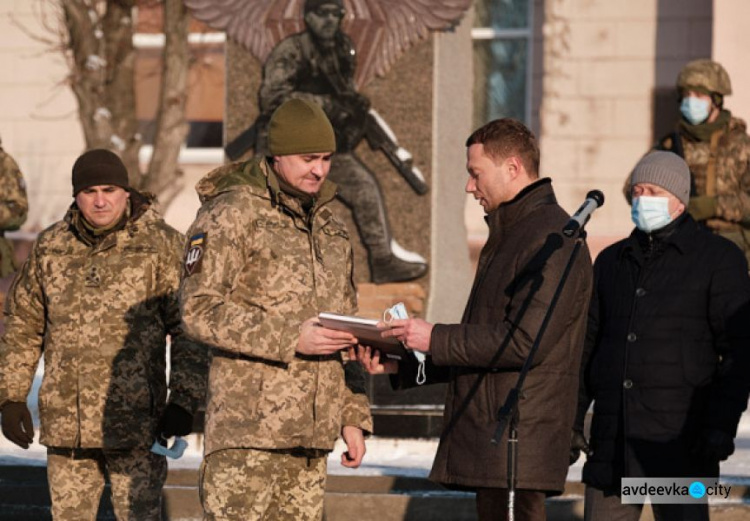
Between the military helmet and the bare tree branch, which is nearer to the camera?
the military helmet

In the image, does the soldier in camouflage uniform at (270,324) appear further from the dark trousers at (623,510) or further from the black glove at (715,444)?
the black glove at (715,444)

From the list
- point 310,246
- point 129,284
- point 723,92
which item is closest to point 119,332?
point 129,284

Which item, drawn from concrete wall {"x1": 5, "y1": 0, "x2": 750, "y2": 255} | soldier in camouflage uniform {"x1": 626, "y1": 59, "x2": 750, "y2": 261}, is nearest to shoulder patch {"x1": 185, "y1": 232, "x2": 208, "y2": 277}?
soldier in camouflage uniform {"x1": 626, "y1": 59, "x2": 750, "y2": 261}

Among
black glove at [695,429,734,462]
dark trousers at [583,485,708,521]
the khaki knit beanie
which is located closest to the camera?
the khaki knit beanie

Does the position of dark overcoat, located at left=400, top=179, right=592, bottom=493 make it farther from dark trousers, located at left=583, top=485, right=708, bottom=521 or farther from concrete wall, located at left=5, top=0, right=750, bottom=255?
concrete wall, located at left=5, top=0, right=750, bottom=255

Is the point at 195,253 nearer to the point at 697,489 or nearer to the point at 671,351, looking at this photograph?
the point at 671,351

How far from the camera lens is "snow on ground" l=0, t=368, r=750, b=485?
1006 centimetres

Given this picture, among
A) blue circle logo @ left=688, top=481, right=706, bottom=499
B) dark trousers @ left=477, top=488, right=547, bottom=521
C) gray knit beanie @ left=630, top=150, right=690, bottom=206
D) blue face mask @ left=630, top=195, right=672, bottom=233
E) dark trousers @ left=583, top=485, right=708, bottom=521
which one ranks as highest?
gray knit beanie @ left=630, top=150, right=690, bottom=206

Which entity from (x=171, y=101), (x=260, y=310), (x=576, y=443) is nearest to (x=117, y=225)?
(x=260, y=310)

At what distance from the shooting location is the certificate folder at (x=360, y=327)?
6.41 meters

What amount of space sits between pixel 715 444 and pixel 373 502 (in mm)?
2836

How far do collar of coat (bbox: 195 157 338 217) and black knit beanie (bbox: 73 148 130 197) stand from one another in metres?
0.80

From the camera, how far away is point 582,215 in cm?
628

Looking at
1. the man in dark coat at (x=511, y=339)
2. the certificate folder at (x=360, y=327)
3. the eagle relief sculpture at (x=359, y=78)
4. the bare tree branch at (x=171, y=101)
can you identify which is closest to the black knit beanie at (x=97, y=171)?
the certificate folder at (x=360, y=327)
